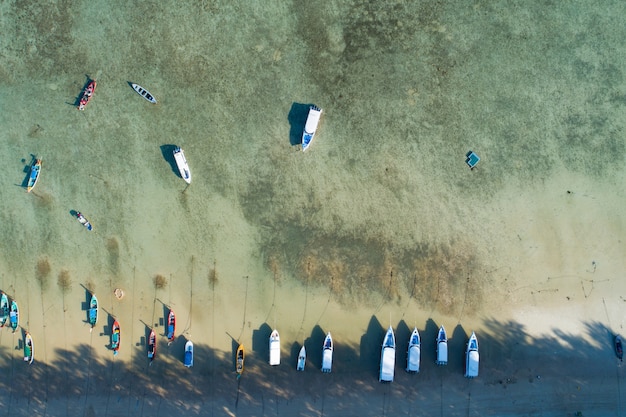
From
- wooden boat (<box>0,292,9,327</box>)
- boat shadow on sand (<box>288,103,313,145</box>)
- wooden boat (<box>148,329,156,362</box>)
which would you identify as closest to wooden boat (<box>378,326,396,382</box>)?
boat shadow on sand (<box>288,103,313,145</box>)

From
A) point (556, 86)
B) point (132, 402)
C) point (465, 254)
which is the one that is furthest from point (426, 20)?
point (132, 402)

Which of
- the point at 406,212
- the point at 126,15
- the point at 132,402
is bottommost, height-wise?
the point at 132,402

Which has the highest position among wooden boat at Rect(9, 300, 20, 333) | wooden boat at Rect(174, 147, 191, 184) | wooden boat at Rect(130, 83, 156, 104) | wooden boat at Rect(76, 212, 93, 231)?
wooden boat at Rect(130, 83, 156, 104)

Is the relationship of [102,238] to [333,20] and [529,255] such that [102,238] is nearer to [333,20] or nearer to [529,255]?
[333,20]

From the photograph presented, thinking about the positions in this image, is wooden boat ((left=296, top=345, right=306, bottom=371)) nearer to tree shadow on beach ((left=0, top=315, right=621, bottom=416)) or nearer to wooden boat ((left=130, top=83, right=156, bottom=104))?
tree shadow on beach ((left=0, top=315, right=621, bottom=416))

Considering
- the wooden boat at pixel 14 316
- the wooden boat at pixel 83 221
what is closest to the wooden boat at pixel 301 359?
the wooden boat at pixel 83 221

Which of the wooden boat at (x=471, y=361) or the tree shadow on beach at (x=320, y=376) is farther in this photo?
the tree shadow on beach at (x=320, y=376)

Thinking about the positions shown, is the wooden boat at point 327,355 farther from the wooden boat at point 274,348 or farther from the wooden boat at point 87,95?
the wooden boat at point 87,95
